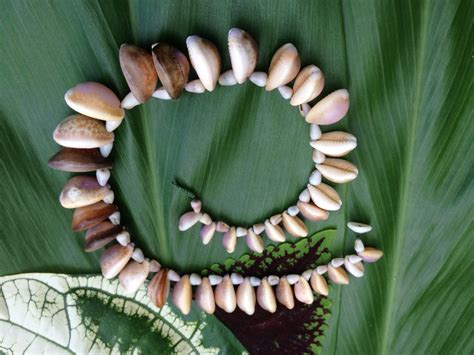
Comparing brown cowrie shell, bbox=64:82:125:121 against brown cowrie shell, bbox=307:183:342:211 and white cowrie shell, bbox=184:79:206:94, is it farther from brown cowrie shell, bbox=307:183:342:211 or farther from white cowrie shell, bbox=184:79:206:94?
brown cowrie shell, bbox=307:183:342:211

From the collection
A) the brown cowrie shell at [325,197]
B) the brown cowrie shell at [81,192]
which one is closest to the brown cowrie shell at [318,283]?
the brown cowrie shell at [325,197]

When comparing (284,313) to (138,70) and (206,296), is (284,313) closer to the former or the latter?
(206,296)

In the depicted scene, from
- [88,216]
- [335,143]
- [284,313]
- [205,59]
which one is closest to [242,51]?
[205,59]

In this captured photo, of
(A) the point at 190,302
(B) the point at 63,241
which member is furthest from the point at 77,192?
(A) the point at 190,302

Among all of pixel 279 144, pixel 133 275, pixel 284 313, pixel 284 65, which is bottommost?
pixel 284 313

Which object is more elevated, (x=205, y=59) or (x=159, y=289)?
(x=205, y=59)

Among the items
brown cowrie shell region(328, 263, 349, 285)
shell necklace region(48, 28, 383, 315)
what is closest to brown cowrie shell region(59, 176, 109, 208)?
shell necklace region(48, 28, 383, 315)

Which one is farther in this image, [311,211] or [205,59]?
[311,211]

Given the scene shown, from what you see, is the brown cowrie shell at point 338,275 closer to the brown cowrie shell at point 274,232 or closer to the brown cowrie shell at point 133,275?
the brown cowrie shell at point 274,232
